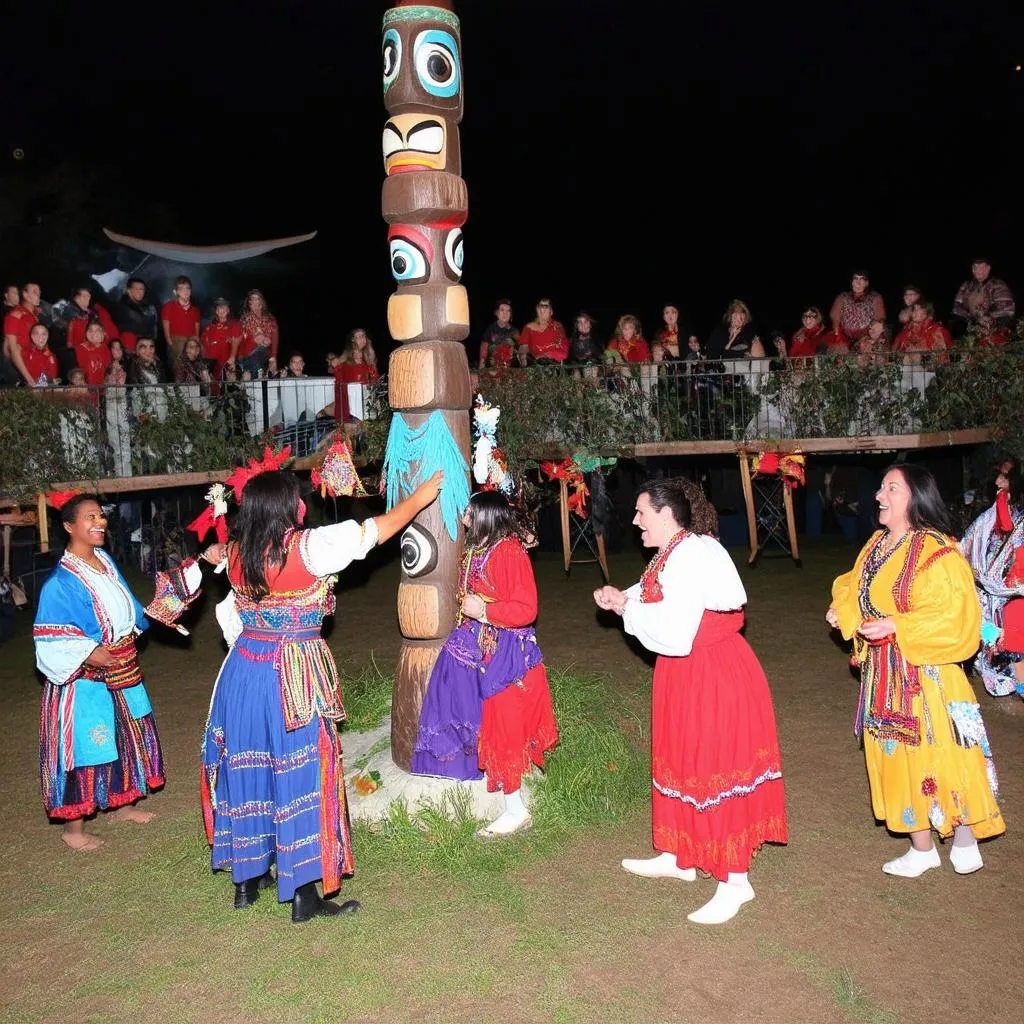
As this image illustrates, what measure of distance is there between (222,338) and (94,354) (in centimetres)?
127

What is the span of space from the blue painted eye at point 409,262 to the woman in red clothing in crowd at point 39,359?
5.83m

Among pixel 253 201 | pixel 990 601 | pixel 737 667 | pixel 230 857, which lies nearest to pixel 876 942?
pixel 737 667

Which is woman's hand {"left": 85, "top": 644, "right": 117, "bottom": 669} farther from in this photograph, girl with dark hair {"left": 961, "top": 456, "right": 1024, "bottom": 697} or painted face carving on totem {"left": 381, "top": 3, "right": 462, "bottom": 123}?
girl with dark hair {"left": 961, "top": 456, "right": 1024, "bottom": 697}

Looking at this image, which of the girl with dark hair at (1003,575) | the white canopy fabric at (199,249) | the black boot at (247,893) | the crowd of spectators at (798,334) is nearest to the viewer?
the black boot at (247,893)

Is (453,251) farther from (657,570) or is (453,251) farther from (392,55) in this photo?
(657,570)

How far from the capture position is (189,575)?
491cm

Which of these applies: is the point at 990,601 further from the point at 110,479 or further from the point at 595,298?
the point at 595,298

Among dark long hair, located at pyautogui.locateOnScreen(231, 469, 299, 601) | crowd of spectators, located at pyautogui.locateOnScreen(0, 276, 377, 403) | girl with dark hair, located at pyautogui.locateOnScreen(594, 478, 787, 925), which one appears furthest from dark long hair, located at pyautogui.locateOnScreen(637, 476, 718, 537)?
crowd of spectators, located at pyautogui.locateOnScreen(0, 276, 377, 403)

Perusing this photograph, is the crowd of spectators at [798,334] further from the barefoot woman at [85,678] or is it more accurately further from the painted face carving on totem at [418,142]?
the barefoot woman at [85,678]

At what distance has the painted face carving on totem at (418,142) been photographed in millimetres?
5242

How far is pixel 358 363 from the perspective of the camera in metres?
11.0

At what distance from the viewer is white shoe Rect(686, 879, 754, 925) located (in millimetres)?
4238

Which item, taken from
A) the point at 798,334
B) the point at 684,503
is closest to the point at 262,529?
the point at 684,503

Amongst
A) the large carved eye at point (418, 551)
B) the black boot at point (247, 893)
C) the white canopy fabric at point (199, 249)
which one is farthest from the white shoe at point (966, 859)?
the white canopy fabric at point (199, 249)
